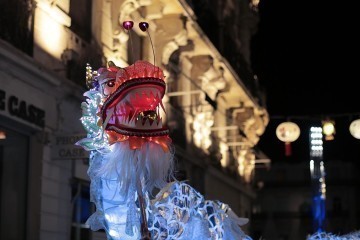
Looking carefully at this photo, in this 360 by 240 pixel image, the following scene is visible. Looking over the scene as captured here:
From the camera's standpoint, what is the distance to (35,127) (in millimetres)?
12148

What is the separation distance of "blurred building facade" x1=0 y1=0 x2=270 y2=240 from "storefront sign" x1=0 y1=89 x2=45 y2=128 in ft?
0.05

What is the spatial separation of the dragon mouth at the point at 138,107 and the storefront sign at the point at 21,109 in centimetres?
602

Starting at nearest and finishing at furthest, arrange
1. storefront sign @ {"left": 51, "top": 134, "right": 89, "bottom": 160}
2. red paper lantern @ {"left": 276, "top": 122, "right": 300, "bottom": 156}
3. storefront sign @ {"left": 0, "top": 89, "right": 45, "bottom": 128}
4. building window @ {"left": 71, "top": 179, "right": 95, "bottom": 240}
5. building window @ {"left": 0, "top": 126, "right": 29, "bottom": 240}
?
storefront sign @ {"left": 0, "top": 89, "right": 45, "bottom": 128}, building window @ {"left": 0, "top": 126, "right": 29, "bottom": 240}, storefront sign @ {"left": 51, "top": 134, "right": 89, "bottom": 160}, building window @ {"left": 71, "top": 179, "right": 95, "bottom": 240}, red paper lantern @ {"left": 276, "top": 122, "right": 300, "bottom": 156}

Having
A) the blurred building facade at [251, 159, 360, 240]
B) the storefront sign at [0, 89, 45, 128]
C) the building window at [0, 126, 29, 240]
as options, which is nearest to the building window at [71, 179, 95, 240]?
the building window at [0, 126, 29, 240]

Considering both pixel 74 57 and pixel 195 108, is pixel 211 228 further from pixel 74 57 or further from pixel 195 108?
pixel 195 108

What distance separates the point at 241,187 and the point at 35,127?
19.1 metres

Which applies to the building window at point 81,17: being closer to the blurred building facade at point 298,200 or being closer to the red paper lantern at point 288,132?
the red paper lantern at point 288,132

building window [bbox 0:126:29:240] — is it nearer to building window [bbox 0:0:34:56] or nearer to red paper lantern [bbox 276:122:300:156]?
building window [bbox 0:0:34:56]

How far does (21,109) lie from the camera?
11656mm

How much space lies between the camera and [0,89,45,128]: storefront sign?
36.5 ft

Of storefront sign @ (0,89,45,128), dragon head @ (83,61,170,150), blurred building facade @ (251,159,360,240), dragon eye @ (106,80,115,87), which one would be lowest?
blurred building facade @ (251,159,360,240)

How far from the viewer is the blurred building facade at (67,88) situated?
38.3 feet

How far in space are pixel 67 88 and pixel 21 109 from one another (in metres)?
1.65

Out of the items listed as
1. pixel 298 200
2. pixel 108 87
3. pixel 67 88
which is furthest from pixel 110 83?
pixel 298 200
